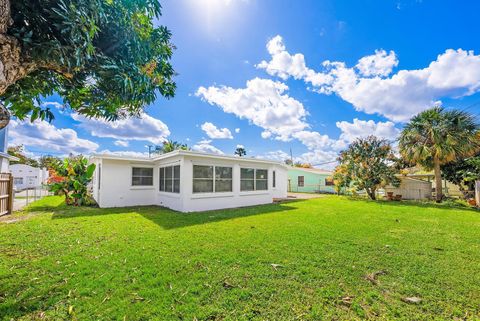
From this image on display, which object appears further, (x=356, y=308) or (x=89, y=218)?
(x=89, y=218)

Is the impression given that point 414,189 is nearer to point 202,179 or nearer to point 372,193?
point 372,193

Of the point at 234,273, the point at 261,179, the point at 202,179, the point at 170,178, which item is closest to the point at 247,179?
the point at 261,179

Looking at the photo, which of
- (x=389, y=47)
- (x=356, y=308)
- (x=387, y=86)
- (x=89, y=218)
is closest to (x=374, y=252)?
(x=356, y=308)

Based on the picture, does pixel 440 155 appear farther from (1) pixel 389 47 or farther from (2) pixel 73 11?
(2) pixel 73 11

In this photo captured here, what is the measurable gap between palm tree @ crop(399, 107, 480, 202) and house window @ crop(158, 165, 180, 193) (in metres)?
15.5

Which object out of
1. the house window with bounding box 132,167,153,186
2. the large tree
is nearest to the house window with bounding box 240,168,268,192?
the house window with bounding box 132,167,153,186

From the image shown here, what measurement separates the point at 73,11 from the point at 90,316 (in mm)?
3644

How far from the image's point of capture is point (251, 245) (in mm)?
5027

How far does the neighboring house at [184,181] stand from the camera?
9750 millimetres

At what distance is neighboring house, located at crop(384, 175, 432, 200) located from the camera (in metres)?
16.4

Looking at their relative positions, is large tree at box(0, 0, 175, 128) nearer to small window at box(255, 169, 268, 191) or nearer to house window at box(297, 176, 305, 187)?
small window at box(255, 169, 268, 191)

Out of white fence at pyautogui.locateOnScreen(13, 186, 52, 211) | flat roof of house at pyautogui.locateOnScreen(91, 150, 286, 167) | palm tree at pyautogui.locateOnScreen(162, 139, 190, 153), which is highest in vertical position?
palm tree at pyautogui.locateOnScreen(162, 139, 190, 153)

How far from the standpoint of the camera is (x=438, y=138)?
44.2 ft

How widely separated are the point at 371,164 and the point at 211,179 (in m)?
12.4
